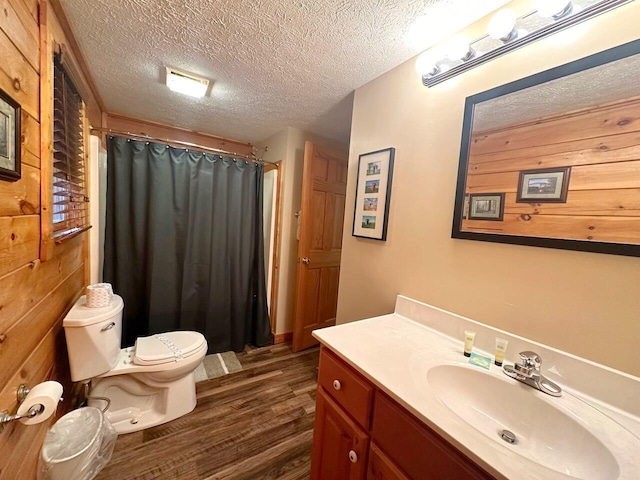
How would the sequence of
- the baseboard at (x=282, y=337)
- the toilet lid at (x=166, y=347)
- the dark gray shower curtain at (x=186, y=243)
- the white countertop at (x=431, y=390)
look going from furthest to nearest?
the baseboard at (x=282, y=337), the dark gray shower curtain at (x=186, y=243), the toilet lid at (x=166, y=347), the white countertop at (x=431, y=390)

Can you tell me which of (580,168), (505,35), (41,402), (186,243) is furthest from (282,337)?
(505,35)

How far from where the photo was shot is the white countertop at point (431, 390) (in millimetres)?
541

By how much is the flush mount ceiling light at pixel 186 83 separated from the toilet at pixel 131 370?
4.64ft

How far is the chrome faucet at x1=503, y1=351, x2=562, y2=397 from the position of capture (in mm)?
771

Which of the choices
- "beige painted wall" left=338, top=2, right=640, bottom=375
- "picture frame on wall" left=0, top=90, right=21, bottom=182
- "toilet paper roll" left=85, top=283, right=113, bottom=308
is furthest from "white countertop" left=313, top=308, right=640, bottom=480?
"toilet paper roll" left=85, top=283, right=113, bottom=308

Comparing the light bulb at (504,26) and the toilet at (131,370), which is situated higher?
the light bulb at (504,26)

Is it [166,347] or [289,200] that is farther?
[289,200]

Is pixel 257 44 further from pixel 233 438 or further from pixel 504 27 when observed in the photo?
pixel 233 438

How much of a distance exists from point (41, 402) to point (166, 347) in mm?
870

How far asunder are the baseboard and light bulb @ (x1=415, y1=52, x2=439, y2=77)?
244 cm

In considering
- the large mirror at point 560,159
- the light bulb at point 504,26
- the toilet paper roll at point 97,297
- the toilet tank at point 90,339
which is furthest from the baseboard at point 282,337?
the light bulb at point 504,26

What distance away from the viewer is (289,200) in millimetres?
2486

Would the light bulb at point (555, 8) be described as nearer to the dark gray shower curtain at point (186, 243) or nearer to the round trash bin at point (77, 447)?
the dark gray shower curtain at point (186, 243)

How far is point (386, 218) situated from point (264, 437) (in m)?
1.48
